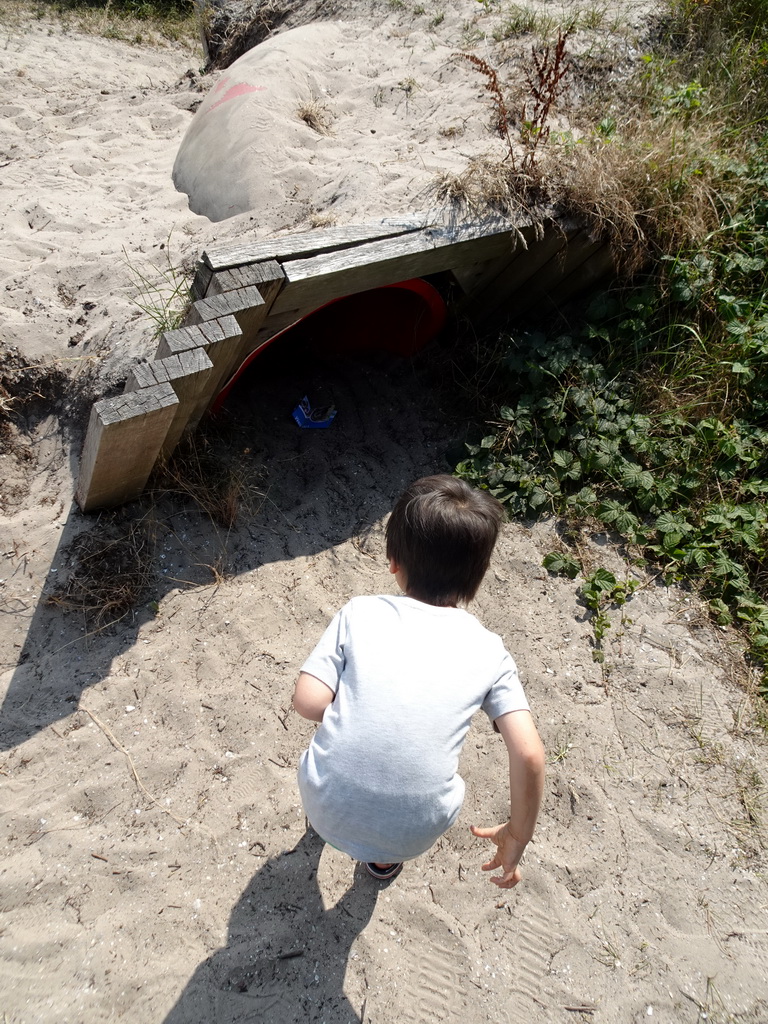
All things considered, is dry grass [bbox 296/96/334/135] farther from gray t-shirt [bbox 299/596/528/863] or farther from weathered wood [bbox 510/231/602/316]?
gray t-shirt [bbox 299/596/528/863]

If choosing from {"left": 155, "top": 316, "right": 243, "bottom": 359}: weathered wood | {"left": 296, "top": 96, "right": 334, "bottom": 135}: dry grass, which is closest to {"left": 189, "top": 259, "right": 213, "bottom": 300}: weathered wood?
{"left": 155, "top": 316, "right": 243, "bottom": 359}: weathered wood

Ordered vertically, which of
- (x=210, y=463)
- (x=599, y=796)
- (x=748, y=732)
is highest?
(x=210, y=463)

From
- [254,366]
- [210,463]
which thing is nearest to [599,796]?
[210,463]

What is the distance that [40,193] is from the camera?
14.8 ft

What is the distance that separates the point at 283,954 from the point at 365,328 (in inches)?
130

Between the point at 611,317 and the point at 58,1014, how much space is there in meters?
3.91

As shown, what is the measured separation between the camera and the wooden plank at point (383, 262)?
2.99 metres

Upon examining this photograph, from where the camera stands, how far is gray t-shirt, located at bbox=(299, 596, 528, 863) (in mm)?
1631

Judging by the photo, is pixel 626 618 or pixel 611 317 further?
pixel 611 317

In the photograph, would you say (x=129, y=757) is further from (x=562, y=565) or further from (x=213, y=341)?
(x=562, y=565)

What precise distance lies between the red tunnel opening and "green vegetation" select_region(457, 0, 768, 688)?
57 cm

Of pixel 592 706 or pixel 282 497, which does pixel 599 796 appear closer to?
pixel 592 706

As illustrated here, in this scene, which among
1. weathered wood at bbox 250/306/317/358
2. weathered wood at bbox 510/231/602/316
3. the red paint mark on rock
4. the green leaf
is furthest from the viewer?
the red paint mark on rock

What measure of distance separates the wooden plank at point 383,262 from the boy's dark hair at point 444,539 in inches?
59.2
